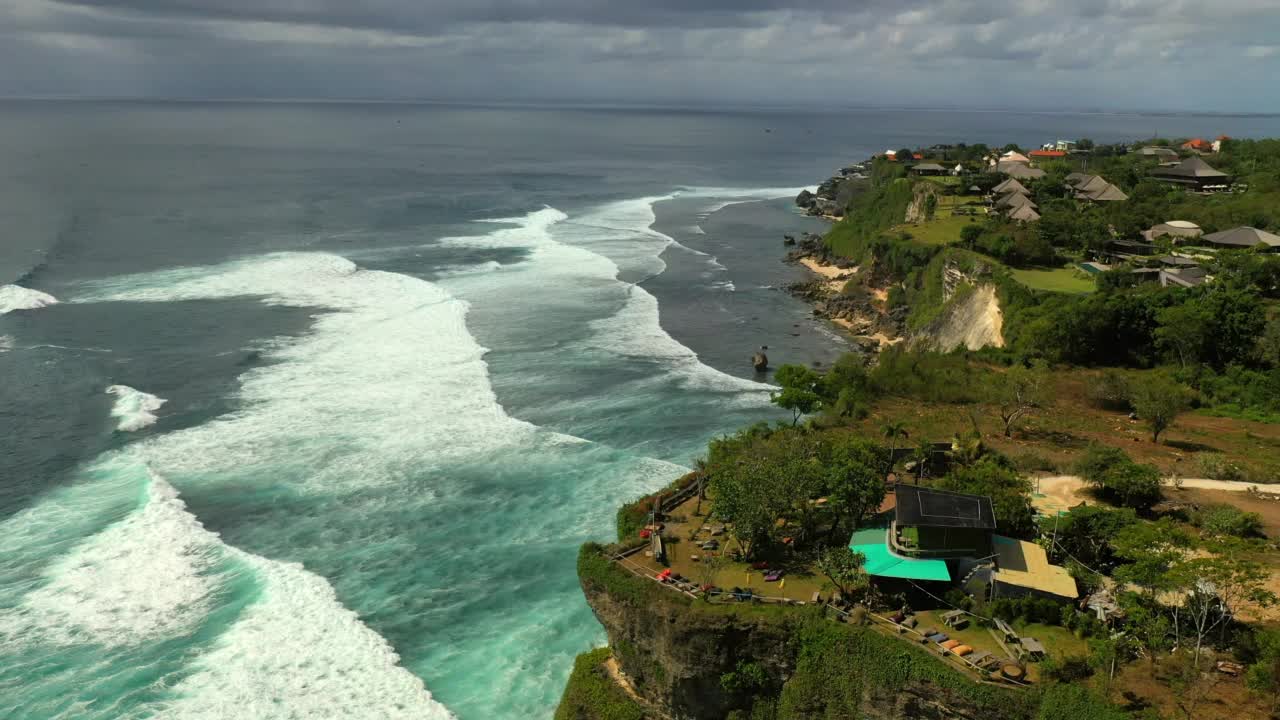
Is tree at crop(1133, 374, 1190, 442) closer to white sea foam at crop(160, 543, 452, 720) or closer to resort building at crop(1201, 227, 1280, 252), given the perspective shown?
resort building at crop(1201, 227, 1280, 252)

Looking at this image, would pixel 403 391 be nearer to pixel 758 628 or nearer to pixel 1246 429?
pixel 758 628

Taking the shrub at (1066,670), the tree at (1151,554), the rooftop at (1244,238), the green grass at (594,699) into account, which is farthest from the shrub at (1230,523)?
the rooftop at (1244,238)

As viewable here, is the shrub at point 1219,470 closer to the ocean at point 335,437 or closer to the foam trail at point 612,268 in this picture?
the ocean at point 335,437

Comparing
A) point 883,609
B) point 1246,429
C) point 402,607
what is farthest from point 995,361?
point 402,607

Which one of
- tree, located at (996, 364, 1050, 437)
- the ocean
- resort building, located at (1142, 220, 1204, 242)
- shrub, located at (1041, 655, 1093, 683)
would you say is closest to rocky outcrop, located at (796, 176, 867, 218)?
the ocean

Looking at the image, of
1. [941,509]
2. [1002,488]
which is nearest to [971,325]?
[1002,488]

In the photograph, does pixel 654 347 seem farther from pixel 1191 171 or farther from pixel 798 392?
pixel 1191 171
